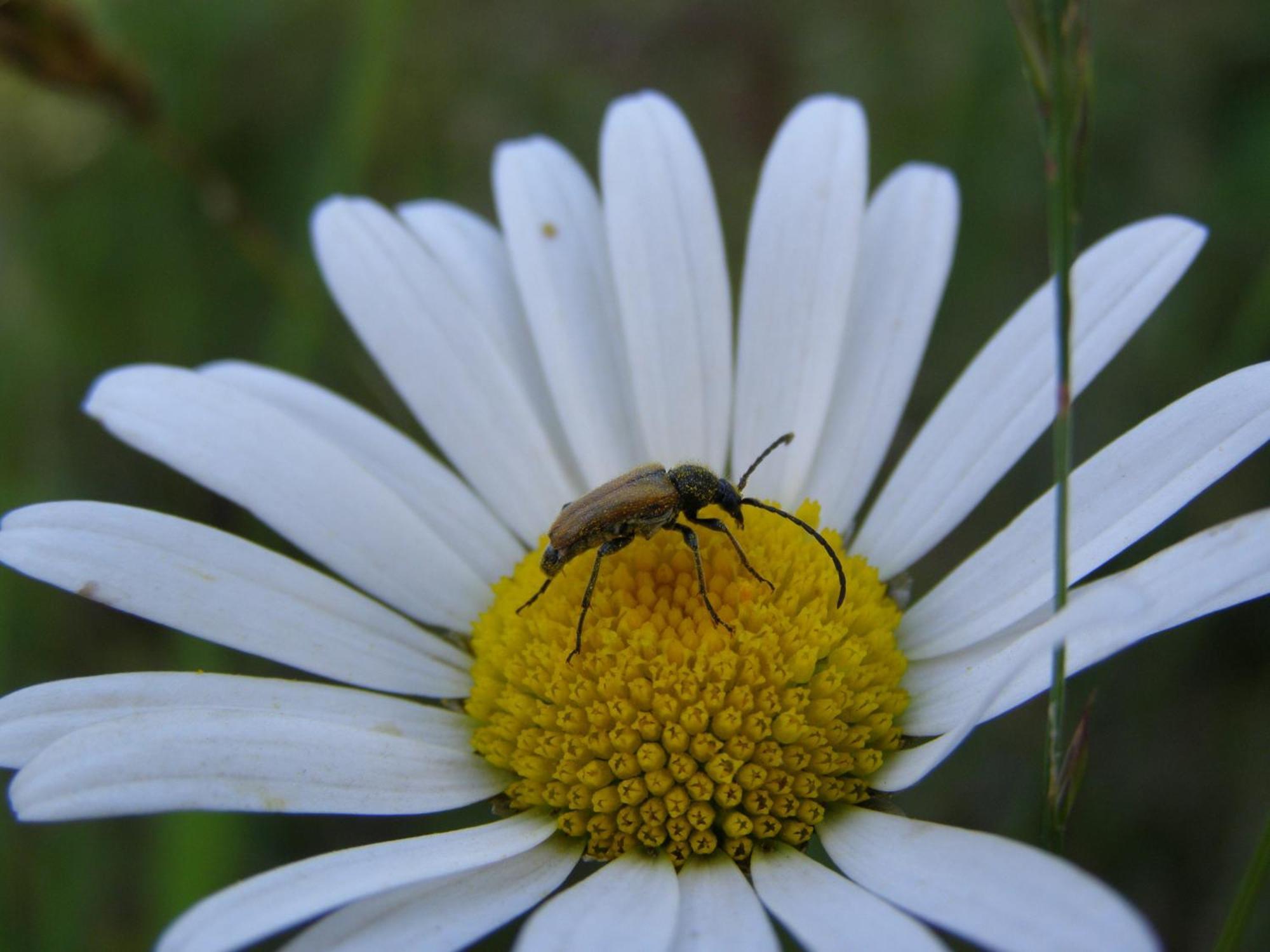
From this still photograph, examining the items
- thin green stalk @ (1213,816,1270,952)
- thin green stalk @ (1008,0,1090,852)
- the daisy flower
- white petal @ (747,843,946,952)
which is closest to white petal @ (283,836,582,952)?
the daisy flower

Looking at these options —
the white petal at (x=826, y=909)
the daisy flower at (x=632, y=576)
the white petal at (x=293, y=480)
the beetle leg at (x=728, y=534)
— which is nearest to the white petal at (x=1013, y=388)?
the daisy flower at (x=632, y=576)

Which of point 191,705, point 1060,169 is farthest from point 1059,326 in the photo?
point 191,705

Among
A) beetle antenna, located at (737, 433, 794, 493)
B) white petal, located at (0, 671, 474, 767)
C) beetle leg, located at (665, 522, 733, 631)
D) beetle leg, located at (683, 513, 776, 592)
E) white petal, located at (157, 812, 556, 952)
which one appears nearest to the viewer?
white petal, located at (157, 812, 556, 952)

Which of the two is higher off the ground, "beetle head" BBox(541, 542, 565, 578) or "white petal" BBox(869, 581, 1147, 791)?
"beetle head" BBox(541, 542, 565, 578)

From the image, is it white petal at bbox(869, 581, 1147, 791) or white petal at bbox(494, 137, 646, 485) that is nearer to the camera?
white petal at bbox(869, 581, 1147, 791)

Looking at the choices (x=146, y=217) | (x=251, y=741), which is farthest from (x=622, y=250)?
(x=146, y=217)

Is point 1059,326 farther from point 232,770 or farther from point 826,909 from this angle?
point 232,770

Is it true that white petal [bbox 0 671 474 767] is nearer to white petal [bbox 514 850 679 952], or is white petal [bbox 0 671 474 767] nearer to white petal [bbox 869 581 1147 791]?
white petal [bbox 514 850 679 952]
